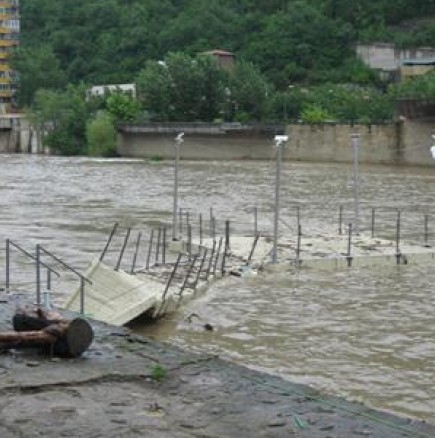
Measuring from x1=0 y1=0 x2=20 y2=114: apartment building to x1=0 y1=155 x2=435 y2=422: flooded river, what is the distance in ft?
332

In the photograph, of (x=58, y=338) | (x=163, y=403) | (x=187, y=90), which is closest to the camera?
(x=163, y=403)

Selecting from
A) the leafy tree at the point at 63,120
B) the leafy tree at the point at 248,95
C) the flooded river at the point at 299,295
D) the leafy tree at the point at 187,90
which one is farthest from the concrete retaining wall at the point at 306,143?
the flooded river at the point at 299,295

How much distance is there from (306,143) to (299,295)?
200 feet

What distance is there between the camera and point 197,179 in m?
55.6

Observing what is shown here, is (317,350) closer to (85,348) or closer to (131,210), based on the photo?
(85,348)

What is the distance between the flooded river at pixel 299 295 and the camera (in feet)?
44.3

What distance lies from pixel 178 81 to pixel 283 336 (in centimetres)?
8235

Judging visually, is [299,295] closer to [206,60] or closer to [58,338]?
[58,338]

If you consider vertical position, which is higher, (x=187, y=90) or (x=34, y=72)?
(x=34, y=72)

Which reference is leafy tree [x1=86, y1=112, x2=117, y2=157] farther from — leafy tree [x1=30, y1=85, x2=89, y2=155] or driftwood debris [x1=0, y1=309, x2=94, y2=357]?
driftwood debris [x1=0, y1=309, x2=94, y2=357]

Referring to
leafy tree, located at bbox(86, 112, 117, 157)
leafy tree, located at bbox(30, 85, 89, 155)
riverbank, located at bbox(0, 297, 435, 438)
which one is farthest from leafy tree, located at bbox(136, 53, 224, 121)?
riverbank, located at bbox(0, 297, 435, 438)

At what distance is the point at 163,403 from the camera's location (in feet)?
28.8

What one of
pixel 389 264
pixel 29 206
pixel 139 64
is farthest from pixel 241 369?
pixel 139 64

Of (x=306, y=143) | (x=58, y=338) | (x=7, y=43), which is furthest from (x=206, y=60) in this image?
(x=58, y=338)
